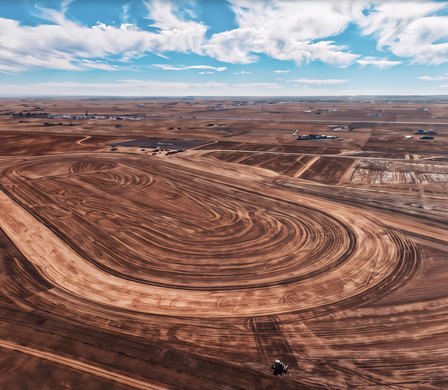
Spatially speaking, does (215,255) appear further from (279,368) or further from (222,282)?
(279,368)

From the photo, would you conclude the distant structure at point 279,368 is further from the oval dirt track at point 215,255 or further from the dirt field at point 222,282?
the oval dirt track at point 215,255

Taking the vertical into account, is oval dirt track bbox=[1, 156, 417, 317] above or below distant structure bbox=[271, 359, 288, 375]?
above

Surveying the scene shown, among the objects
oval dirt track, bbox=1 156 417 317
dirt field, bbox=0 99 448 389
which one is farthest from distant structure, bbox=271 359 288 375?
oval dirt track, bbox=1 156 417 317

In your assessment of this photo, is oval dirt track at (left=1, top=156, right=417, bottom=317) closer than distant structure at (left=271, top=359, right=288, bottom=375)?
No

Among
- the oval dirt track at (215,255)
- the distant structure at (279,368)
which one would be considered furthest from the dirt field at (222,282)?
the distant structure at (279,368)

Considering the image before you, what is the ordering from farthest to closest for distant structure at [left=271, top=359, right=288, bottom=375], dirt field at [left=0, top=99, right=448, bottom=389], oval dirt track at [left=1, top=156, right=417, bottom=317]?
oval dirt track at [left=1, top=156, right=417, bottom=317]
dirt field at [left=0, top=99, right=448, bottom=389]
distant structure at [left=271, top=359, right=288, bottom=375]

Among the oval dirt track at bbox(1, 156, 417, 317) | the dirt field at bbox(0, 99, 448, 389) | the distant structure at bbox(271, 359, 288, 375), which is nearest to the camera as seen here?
the distant structure at bbox(271, 359, 288, 375)

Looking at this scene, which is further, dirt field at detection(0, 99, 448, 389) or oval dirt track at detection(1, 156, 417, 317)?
oval dirt track at detection(1, 156, 417, 317)

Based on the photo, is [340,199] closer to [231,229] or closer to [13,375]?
[231,229]

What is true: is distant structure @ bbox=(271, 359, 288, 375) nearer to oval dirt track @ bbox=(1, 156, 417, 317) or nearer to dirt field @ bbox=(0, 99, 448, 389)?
dirt field @ bbox=(0, 99, 448, 389)

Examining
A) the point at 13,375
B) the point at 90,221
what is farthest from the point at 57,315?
the point at 90,221
